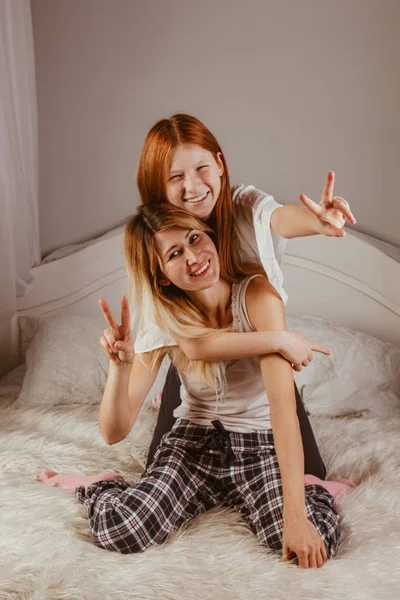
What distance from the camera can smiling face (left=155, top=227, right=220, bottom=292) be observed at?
114cm

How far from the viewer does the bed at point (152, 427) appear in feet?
3.35

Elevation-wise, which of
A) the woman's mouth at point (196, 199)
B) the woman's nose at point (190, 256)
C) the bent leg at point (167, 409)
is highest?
the woman's mouth at point (196, 199)

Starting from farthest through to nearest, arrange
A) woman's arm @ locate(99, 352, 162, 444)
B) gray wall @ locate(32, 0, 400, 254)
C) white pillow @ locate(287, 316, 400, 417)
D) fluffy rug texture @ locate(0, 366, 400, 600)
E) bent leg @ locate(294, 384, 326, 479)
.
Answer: gray wall @ locate(32, 0, 400, 254)
white pillow @ locate(287, 316, 400, 417)
bent leg @ locate(294, 384, 326, 479)
woman's arm @ locate(99, 352, 162, 444)
fluffy rug texture @ locate(0, 366, 400, 600)

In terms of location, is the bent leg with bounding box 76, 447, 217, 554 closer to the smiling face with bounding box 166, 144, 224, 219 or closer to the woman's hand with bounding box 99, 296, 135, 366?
the woman's hand with bounding box 99, 296, 135, 366

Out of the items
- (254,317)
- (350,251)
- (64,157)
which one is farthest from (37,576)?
(64,157)

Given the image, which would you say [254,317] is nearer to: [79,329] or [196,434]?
[196,434]

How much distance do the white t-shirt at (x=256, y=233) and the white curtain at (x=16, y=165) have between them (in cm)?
94

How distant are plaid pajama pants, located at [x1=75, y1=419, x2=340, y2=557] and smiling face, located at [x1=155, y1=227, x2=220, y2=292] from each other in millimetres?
320

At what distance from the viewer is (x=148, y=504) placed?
119 centimetres

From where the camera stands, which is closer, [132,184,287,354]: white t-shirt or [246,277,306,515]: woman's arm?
[246,277,306,515]: woman's arm

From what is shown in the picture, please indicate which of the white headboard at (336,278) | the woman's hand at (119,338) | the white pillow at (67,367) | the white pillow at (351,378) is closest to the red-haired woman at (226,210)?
the woman's hand at (119,338)

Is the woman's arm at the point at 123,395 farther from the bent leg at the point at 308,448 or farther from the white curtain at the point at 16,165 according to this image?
the white curtain at the point at 16,165

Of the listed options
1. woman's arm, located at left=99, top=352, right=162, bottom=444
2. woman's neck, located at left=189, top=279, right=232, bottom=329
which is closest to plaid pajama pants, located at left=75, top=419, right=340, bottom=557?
woman's arm, located at left=99, top=352, right=162, bottom=444

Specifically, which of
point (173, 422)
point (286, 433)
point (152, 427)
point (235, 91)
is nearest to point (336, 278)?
point (235, 91)
